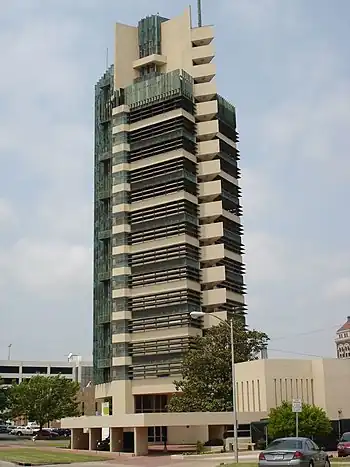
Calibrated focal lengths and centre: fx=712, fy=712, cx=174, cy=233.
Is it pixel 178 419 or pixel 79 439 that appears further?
pixel 79 439

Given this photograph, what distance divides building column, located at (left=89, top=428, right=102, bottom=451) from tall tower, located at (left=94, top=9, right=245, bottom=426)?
65.1 ft

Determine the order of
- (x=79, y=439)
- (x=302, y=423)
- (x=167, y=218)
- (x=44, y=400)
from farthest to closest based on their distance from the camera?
(x=44, y=400)
(x=167, y=218)
(x=79, y=439)
(x=302, y=423)

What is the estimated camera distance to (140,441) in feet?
194

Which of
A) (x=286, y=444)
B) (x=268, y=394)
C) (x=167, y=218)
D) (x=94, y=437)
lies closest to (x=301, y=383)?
(x=268, y=394)

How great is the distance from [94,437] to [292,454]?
4302 centimetres

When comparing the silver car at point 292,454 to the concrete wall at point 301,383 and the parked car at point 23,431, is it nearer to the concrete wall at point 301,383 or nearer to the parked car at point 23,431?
the concrete wall at point 301,383

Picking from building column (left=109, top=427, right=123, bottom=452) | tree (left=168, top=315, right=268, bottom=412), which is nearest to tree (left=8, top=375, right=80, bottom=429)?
tree (left=168, top=315, right=268, bottom=412)

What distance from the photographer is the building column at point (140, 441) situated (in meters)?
58.5

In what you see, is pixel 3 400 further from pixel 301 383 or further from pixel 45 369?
pixel 45 369

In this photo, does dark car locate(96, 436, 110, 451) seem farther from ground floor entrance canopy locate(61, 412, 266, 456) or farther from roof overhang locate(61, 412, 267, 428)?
roof overhang locate(61, 412, 267, 428)

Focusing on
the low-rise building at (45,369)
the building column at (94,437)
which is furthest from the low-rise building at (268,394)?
the low-rise building at (45,369)

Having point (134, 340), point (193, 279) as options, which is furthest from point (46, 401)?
point (193, 279)

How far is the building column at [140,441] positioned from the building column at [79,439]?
39.9ft

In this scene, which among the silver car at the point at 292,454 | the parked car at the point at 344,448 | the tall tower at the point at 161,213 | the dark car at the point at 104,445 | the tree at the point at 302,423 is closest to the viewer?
the silver car at the point at 292,454
